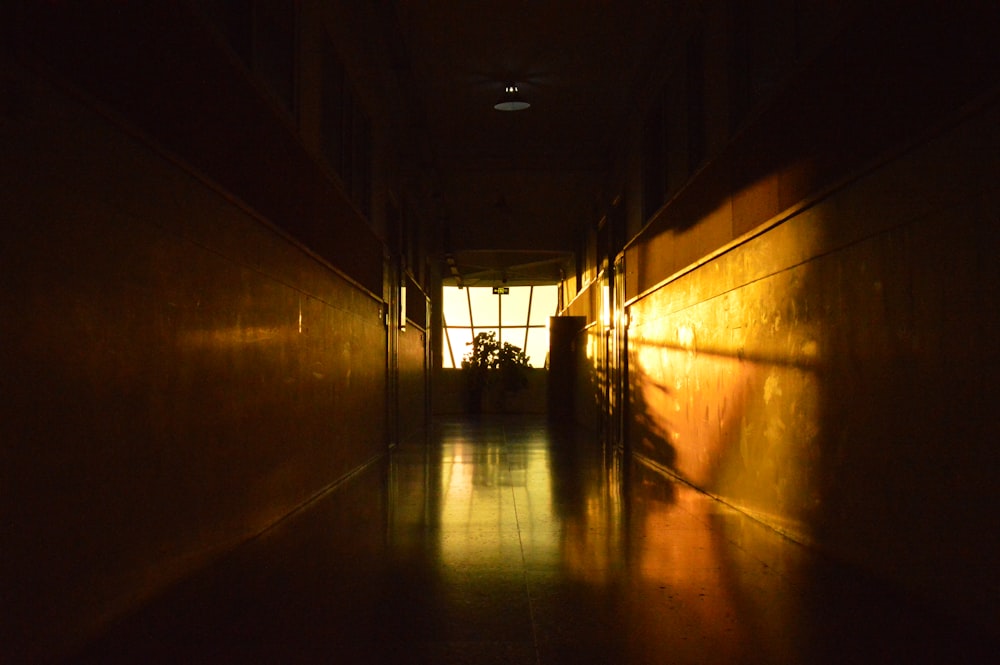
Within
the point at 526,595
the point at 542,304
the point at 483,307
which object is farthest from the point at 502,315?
the point at 526,595

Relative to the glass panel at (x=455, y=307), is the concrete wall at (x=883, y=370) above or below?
below

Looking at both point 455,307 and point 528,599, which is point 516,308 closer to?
point 455,307

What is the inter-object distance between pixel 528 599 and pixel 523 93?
27.6ft

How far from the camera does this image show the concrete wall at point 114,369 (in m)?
2.26

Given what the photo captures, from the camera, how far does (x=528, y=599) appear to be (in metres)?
3.10

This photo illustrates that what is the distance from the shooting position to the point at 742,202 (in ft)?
18.0

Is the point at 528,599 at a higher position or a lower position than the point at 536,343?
lower

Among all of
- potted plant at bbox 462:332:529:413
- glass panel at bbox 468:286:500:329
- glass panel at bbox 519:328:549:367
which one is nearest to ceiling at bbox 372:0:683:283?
potted plant at bbox 462:332:529:413

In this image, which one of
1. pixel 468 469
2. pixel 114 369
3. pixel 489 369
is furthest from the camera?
pixel 489 369

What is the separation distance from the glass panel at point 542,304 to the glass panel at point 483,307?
1.39 m

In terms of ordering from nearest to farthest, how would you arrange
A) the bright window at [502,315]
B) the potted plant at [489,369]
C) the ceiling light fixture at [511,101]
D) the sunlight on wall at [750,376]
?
the sunlight on wall at [750,376] → the ceiling light fixture at [511,101] → the potted plant at [489,369] → the bright window at [502,315]

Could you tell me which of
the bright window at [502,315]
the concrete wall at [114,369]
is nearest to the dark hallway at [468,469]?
the concrete wall at [114,369]

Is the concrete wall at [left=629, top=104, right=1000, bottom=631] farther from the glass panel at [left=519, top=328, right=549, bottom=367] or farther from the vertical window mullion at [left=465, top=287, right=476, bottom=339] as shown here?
the glass panel at [left=519, top=328, right=549, bottom=367]

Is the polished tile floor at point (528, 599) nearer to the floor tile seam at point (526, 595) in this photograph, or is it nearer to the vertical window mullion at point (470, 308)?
the floor tile seam at point (526, 595)
